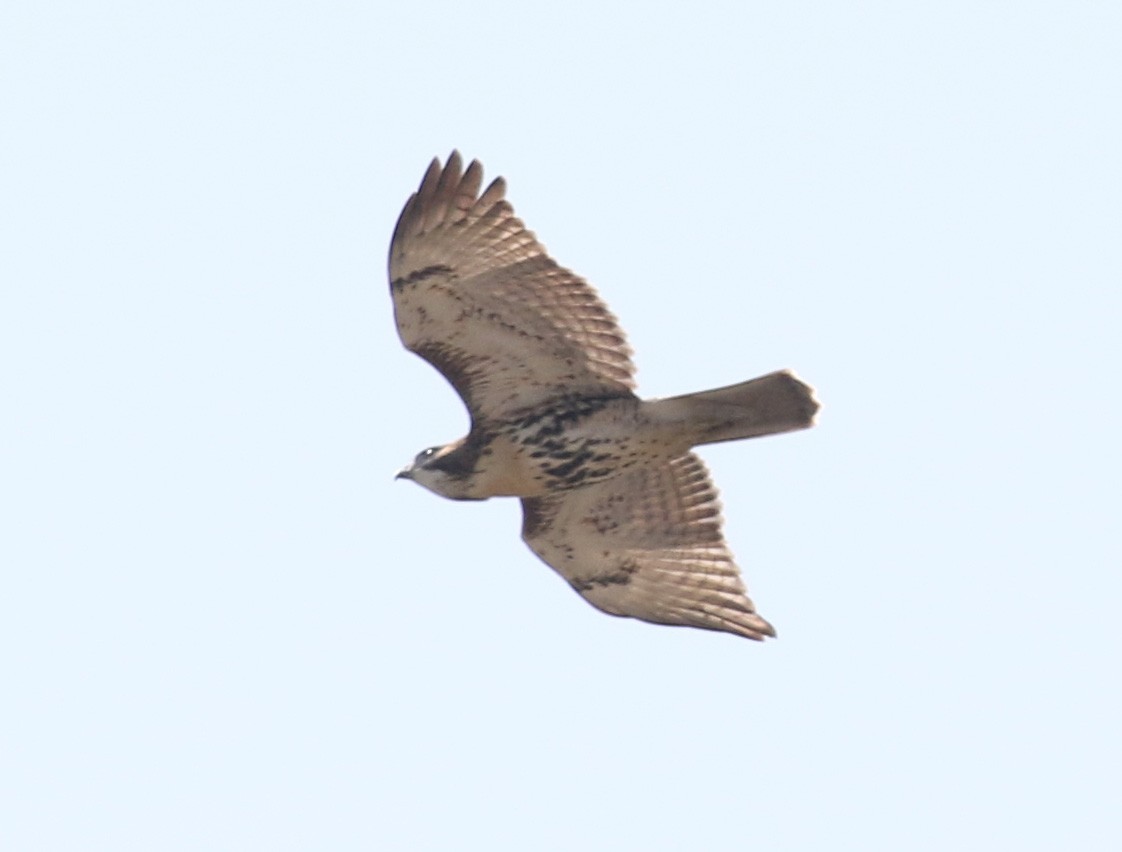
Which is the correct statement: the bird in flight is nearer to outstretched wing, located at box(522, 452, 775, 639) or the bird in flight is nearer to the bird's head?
the bird's head

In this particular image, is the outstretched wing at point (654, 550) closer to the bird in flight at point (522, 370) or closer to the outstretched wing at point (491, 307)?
the bird in flight at point (522, 370)

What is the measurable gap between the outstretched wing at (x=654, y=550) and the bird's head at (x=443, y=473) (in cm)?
107

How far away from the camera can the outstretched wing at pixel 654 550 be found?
14.0m

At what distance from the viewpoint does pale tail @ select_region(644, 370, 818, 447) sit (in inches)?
494

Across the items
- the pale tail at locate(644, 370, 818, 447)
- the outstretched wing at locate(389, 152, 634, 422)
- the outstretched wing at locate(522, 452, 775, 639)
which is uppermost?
the outstretched wing at locate(389, 152, 634, 422)

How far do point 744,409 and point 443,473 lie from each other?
67.1 inches

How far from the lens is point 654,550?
14.1 metres

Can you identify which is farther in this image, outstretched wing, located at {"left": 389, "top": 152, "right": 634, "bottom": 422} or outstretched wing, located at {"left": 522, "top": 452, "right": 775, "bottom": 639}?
outstretched wing, located at {"left": 522, "top": 452, "right": 775, "bottom": 639}

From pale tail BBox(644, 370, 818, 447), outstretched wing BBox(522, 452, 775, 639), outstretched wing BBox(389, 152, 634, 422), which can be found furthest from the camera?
outstretched wing BBox(522, 452, 775, 639)

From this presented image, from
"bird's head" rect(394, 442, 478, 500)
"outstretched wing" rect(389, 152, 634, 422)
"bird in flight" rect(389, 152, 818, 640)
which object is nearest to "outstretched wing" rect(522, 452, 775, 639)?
"bird in flight" rect(389, 152, 818, 640)

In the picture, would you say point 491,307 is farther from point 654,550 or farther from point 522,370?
point 654,550

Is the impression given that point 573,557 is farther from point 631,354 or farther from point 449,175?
point 449,175

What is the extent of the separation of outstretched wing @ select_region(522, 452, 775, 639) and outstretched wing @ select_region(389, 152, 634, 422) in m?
1.26

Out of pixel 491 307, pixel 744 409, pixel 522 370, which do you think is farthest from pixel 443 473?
pixel 744 409
